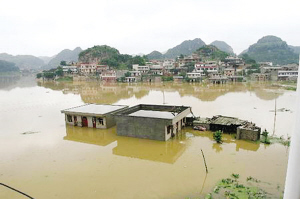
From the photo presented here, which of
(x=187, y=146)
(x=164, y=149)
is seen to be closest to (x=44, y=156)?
(x=164, y=149)

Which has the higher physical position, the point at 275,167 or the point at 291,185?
the point at 291,185

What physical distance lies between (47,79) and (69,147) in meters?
92.4

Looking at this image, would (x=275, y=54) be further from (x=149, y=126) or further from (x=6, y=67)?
(x=6, y=67)

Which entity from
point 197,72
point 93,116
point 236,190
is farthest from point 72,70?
point 236,190

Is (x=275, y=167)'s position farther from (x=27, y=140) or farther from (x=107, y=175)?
(x=27, y=140)

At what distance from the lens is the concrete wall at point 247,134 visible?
61.8 ft

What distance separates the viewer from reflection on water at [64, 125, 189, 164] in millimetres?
16781

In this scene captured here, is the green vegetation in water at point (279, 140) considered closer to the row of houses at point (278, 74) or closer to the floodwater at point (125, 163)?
the floodwater at point (125, 163)

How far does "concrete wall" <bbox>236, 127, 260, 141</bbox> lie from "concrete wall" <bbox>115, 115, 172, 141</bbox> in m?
6.23

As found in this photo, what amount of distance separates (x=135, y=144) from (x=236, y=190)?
9287mm

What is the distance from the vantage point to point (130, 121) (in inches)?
787

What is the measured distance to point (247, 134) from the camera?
62.7ft

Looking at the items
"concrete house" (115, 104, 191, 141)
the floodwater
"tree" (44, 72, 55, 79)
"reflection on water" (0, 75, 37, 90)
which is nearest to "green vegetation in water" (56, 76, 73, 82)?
"tree" (44, 72, 55, 79)

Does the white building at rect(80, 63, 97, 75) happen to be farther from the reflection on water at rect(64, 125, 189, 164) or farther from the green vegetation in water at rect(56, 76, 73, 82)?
the reflection on water at rect(64, 125, 189, 164)
